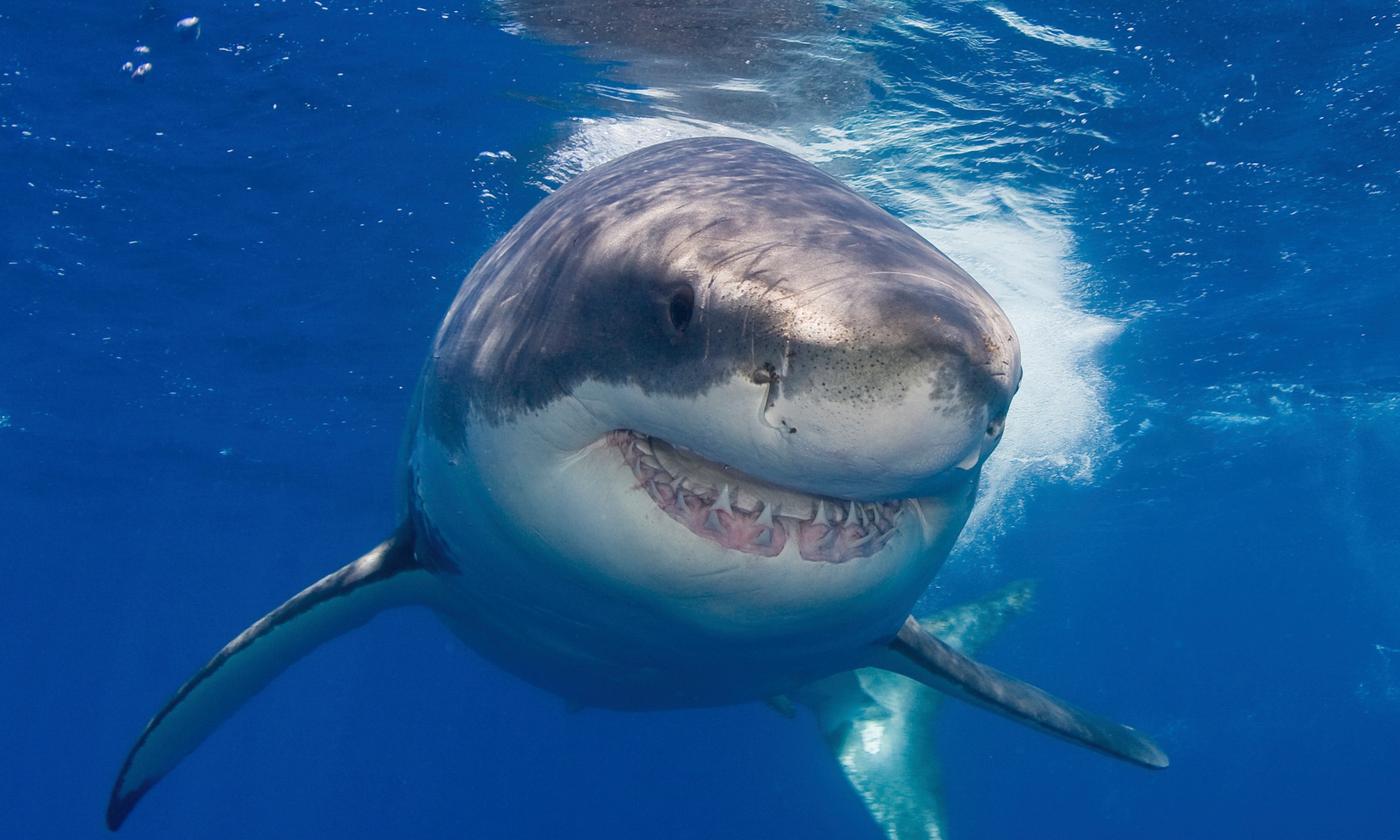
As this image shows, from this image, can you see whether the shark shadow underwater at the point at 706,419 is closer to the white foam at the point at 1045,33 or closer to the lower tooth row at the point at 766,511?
the lower tooth row at the point at 766,511

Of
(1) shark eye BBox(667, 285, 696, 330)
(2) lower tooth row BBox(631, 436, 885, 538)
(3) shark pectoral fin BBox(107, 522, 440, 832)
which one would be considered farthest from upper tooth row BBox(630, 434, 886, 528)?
(3) shark pectoral fin BBox(107, 522, 440, 832)

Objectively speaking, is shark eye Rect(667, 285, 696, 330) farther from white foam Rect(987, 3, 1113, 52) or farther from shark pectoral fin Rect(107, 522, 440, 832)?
white foam Rect(987, 3, 1113, 52)

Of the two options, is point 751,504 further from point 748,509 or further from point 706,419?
point 706,419

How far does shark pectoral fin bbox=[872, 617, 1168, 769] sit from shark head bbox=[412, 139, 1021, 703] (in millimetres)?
1475

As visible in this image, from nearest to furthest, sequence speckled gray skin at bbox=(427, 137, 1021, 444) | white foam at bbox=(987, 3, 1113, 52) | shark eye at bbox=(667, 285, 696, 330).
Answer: speckled gray skin at bbox=(427, 137, 1021, 444) < shark eye at bbox=(667, 285, 696, 330) < white foam at bbox=(987, 3, 1113, 52)

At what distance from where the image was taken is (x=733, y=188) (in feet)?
8.54

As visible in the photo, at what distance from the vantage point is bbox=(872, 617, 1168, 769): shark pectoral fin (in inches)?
187

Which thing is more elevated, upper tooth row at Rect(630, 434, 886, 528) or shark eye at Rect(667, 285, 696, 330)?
shark eye at Rect(667, 285, 696, 330)

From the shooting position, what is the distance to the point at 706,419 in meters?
1.85

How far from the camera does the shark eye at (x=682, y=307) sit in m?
1.96

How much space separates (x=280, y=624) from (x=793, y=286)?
4.13 metres

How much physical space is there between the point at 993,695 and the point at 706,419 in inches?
155

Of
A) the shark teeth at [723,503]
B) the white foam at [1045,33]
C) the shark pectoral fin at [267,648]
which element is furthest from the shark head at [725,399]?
the white foam at [1045,33]

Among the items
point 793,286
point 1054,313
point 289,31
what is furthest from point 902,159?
point 793,286
